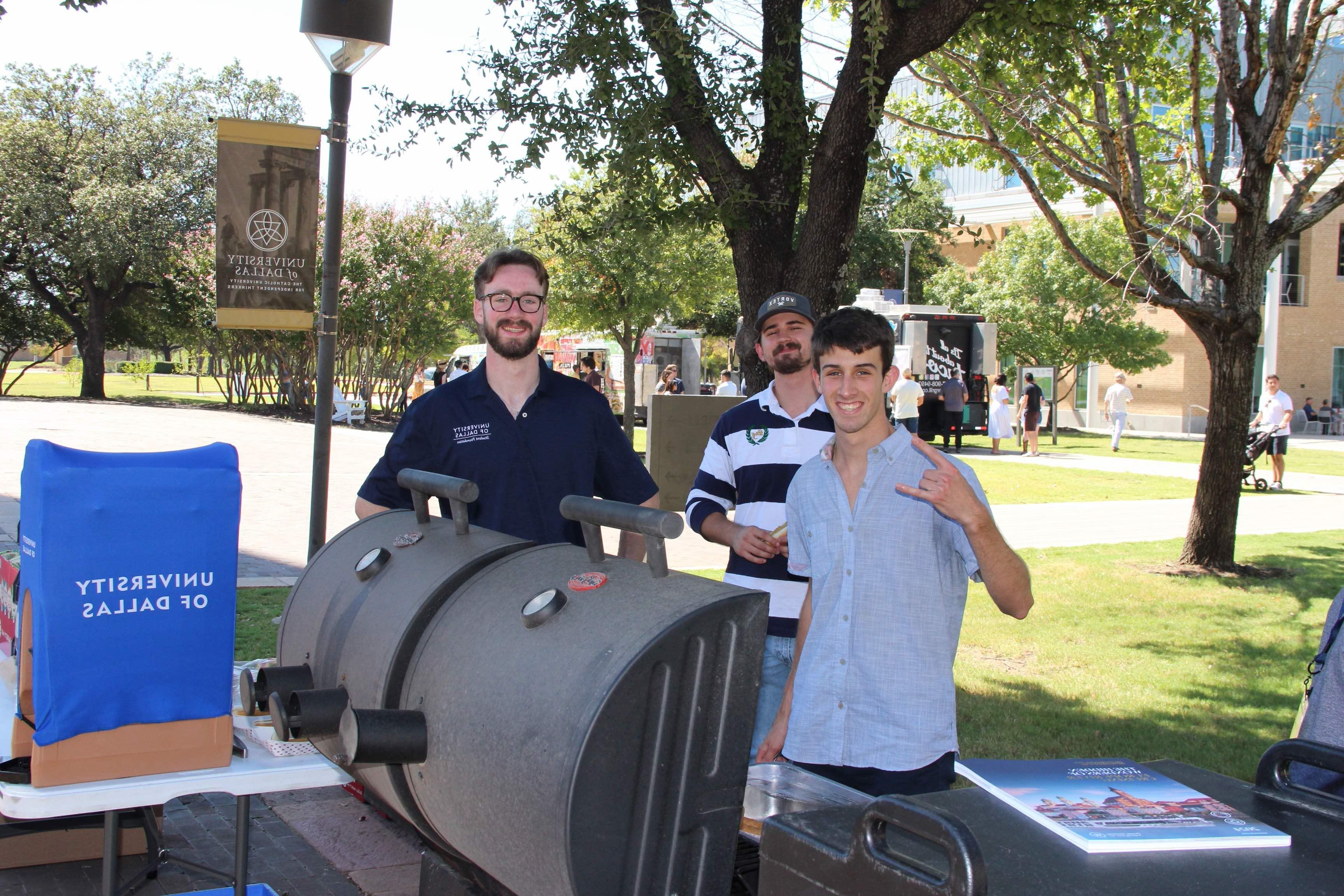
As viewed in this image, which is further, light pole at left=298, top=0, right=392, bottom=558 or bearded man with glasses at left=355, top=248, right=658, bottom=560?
light pole at left=298, top=0, right=392, bottom=558

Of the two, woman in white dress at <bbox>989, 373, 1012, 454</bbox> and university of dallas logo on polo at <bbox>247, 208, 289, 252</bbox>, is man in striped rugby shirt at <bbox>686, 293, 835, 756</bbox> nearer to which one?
university of dallas logo on polo at <bbox>247, 208, 289, 252</bbox>

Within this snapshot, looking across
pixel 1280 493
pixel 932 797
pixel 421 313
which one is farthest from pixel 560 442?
pixel 421 313

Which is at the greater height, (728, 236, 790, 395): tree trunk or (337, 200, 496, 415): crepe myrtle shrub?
(337, 200, 496, 415): crepe myrtle shrub

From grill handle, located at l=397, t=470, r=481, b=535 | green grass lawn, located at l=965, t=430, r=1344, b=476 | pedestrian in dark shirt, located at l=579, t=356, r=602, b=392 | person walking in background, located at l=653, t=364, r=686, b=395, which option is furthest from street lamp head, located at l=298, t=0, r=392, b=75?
person walking in background, located at l=653, t=364, r=686, b=395

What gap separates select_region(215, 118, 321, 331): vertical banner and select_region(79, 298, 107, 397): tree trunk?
34.4 meters

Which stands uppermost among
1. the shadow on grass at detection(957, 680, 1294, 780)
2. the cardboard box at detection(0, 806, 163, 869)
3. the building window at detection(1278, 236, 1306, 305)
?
the building window at detection(1278, 236, 1306, 305)

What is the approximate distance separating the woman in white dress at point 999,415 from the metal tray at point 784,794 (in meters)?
22.4

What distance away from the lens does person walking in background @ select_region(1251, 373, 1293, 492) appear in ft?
57.6

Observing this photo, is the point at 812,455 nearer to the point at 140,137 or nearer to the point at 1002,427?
the point at 1002,427

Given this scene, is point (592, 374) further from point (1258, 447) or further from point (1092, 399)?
point (1092, 399)

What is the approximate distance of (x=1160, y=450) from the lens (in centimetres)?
2723

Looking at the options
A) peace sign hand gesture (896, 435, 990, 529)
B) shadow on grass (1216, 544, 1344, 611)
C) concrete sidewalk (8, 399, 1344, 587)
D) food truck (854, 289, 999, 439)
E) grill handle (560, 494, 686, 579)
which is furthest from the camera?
food truck (854, 289, 999, 439)

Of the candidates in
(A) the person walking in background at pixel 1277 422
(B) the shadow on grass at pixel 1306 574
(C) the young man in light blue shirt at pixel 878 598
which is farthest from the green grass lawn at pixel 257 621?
(A) the person walking in background at pixel 1277 422

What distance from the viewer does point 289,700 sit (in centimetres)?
223
